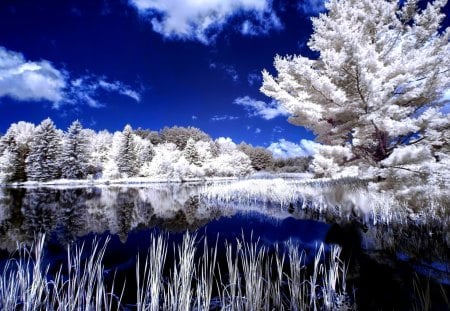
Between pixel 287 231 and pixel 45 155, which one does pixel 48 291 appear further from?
pixel 45 155

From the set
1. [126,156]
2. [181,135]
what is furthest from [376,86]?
[181,135]

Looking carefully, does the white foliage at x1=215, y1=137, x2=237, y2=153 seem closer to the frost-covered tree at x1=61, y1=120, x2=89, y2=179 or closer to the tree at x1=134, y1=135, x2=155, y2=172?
the tree at x1=134, y1=135, x2=155, y2=172

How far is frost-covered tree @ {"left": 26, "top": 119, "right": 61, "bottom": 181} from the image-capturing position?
4291 cm

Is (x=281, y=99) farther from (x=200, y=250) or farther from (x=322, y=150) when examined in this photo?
(x=200, y=250)

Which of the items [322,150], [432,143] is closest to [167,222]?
[322,150]

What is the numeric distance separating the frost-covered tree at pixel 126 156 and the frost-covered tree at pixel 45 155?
1019 centimetres

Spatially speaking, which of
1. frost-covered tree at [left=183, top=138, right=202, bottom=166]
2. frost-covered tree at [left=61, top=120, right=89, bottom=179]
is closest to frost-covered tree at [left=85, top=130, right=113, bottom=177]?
frost-covered tree at [left=61, top=120, right=89, bottom=179]

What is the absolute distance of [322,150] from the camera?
378 inches

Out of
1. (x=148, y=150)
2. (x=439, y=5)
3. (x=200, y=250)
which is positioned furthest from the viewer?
(x=148, y=150)

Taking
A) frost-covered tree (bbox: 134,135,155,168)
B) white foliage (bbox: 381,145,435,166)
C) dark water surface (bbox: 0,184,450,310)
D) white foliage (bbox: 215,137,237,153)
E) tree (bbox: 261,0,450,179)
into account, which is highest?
white foliage (bbox: 215,137,237,153)

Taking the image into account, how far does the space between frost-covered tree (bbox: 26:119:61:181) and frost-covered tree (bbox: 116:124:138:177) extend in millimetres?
10188

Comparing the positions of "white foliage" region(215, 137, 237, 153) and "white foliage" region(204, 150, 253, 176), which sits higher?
"white foliage" region(215, 137, 237, 153)

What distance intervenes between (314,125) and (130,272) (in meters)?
10.6

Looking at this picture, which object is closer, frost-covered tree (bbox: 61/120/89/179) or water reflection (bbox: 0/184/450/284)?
water reflection (bbox: 0/184/450/284)
